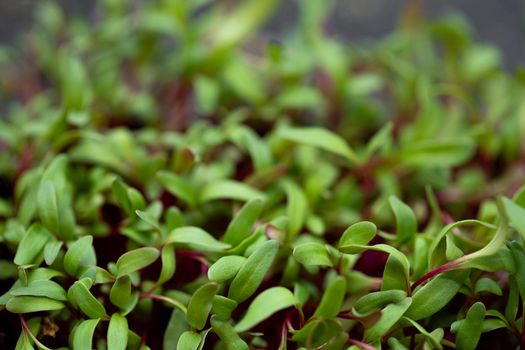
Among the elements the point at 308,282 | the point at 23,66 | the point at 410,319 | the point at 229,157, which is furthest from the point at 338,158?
the point at 23,66

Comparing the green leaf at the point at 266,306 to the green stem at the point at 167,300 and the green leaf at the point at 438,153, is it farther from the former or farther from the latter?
the green leaf at the point at 438,153

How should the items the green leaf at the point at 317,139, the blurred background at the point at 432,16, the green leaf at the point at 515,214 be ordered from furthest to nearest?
the blurred background at the point at 432,16, the green leaf at the point at 317,139, the green leaf at the point at 515,214

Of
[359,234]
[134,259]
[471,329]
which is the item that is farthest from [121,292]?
[471,329]

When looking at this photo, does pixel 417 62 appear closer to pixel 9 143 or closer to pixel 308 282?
pixel 308 282

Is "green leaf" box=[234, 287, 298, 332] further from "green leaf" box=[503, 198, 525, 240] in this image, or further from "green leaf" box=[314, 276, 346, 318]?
"green leaf" box=[503, 198, 525, 240]

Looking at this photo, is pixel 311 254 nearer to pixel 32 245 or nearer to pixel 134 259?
pixel 134 259

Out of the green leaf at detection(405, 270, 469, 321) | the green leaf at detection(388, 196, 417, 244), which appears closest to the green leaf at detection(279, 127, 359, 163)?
the green leaf at detection(388, 196, 417, 244)

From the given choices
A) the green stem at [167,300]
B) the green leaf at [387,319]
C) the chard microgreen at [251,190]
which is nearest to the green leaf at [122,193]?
the chard microgreen at [251,190]
